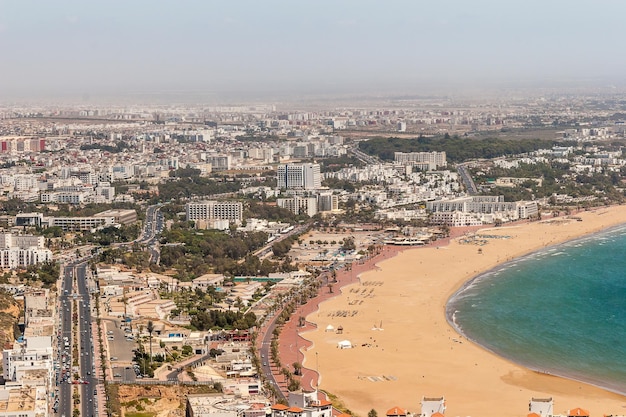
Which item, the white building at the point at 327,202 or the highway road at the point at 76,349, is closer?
the highway road at the point at 76,349

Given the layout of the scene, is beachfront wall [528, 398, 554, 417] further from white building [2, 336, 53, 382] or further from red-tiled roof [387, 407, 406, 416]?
white building [2, 336, 53, 382]

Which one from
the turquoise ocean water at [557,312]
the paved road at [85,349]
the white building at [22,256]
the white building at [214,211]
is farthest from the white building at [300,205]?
the paved road at [85,349]

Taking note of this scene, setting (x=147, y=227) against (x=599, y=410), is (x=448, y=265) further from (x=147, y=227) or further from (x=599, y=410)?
(x=599, y=410)

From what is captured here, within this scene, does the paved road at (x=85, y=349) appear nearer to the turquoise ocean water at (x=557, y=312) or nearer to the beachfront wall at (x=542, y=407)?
the beachfront wall at (x=542, y=407)

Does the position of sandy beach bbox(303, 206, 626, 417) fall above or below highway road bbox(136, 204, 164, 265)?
above

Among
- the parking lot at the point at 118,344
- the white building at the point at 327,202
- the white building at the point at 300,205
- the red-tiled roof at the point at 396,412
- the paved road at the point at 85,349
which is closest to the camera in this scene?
the red-tiled roof at the point at 396,412

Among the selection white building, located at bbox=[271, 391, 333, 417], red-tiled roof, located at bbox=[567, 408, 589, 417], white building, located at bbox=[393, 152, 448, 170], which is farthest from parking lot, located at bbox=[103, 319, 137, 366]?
white building, located at bbox=[393, 152, 448, 170]
